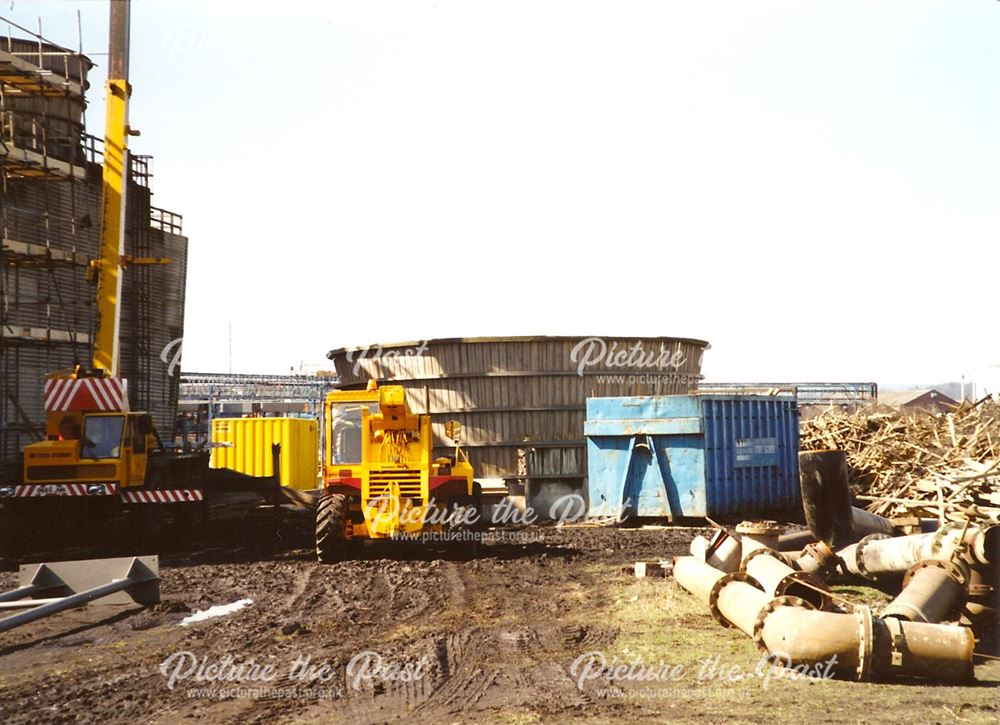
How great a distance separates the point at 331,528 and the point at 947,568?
25.5 ft

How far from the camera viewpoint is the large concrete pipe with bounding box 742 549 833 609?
7.59 metres

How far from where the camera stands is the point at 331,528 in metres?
12.4

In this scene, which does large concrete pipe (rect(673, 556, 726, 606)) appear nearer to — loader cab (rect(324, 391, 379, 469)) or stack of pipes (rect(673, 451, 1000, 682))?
stack of pipes (rect(673, 451, 1000, 682))

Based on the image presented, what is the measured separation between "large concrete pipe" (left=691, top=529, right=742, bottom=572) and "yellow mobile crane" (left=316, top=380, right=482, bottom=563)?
378cm

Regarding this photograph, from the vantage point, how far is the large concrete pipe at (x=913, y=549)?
26.3ft

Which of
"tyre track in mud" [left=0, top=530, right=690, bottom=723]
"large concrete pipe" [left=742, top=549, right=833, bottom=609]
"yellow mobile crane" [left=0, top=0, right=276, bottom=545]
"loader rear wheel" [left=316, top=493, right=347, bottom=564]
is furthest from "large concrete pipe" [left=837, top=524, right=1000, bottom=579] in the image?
"yellow mobile crane" [left=0, top=0, right=276, bottom=545]

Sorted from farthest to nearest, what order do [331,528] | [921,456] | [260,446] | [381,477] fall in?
1. [260,446]
2. [921,456]
3. [381,477]
4. [331,528]

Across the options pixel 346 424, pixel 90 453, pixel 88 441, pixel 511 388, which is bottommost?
pixel 90 453

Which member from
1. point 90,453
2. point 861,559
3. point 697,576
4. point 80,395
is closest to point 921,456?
point 861,559

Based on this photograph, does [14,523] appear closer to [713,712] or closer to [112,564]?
[112,564]

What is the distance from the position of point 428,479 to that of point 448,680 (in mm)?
6112

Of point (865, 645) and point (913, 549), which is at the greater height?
point (913, 549)

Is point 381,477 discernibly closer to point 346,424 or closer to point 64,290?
point 346,424

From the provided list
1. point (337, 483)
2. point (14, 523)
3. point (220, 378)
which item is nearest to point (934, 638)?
point (337, 483)
